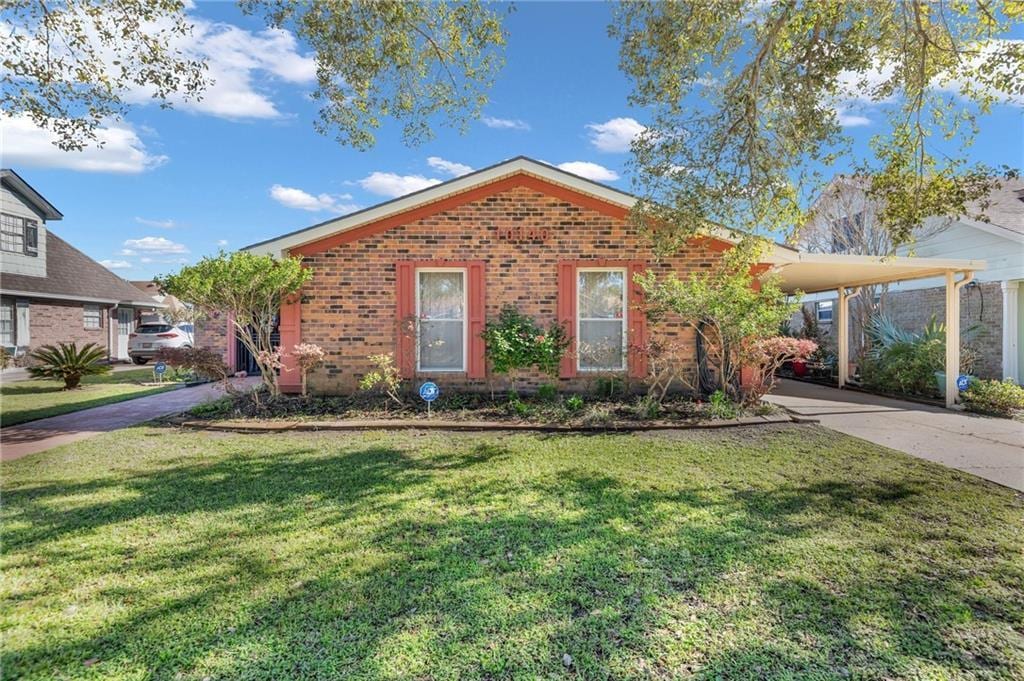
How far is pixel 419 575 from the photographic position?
3.07 meters

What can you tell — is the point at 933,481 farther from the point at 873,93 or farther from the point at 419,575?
the point at 873,93

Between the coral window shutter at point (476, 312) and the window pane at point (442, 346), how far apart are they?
0.26 m

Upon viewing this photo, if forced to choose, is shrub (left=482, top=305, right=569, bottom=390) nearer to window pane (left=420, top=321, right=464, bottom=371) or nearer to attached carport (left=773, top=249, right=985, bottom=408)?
window pane (left=420, top=321, right=464, bottom=371)

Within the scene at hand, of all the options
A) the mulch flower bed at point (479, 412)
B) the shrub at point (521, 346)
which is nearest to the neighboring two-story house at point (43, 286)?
the mulch flower bed at point (479, 412)

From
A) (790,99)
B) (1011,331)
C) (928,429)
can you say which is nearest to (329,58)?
(790,99)

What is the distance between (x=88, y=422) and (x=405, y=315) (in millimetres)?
5130

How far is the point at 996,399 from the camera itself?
28.6 feet

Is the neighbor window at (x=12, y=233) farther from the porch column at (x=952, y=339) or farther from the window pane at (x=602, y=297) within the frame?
the porch column at (x=952, y=339)

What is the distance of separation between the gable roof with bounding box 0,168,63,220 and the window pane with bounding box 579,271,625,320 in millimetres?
20234

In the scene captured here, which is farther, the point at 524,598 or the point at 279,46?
the point at 279,46

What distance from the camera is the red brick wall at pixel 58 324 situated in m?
17.8

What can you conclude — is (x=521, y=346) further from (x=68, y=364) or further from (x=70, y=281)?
(x=70, y=281)

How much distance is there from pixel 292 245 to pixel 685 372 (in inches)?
287

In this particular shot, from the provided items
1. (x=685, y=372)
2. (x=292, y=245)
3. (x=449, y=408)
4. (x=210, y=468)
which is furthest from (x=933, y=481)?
(x=292, y=245)
